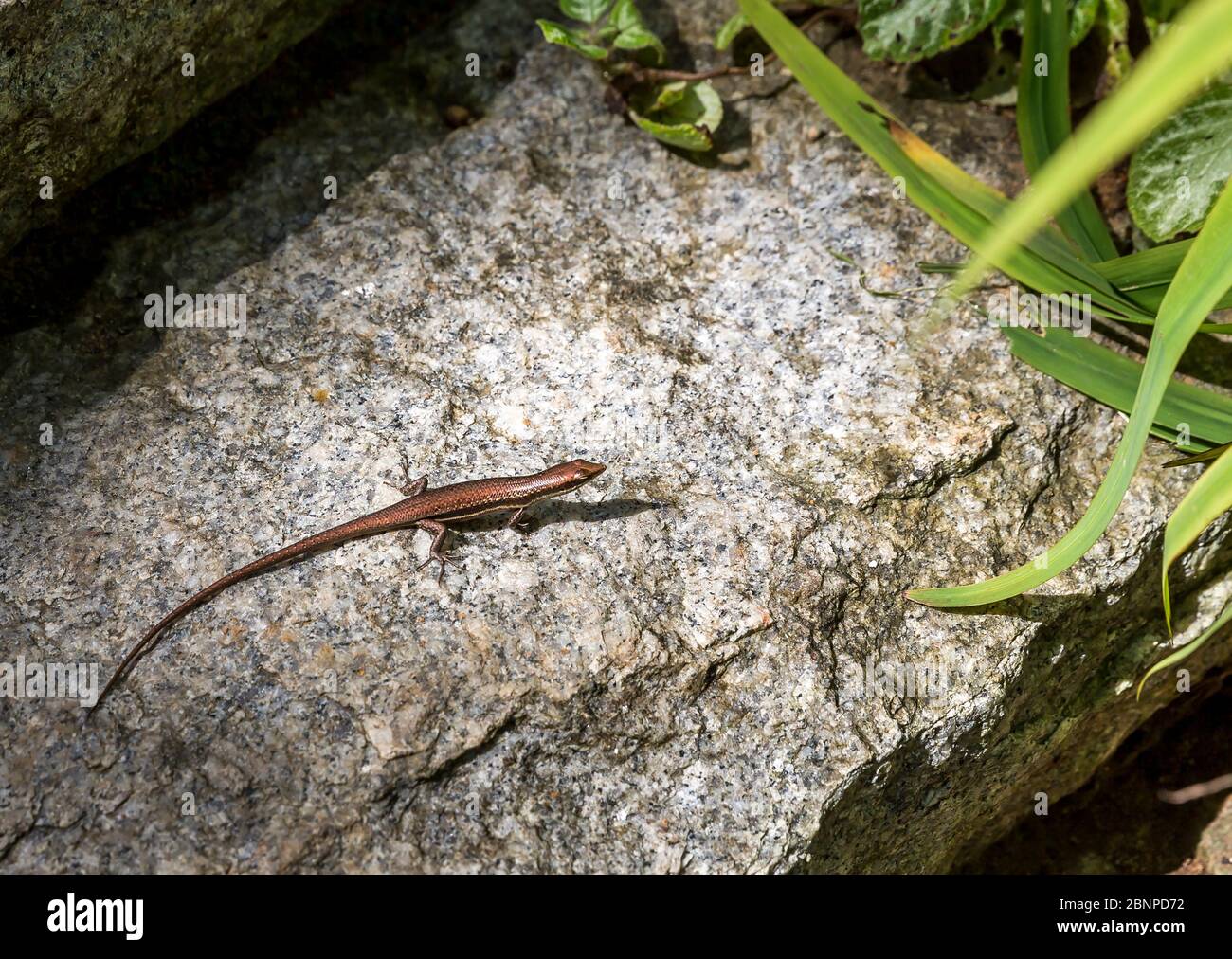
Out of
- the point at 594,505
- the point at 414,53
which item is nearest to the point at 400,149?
the point at 414,53

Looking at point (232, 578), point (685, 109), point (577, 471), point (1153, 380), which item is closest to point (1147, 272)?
point (1153, 380)

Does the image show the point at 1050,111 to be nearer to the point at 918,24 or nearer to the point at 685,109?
the point at 918,24

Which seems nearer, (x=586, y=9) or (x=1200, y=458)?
(x=1200, y=458)

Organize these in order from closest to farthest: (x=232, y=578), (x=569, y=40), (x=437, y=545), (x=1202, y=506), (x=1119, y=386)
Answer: (x=1202, y=506) → (x=232, y=578) → (x=437, y=545) → (x=1119, y=386) → (x=569, y=40)

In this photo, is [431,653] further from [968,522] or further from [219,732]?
[968,522]

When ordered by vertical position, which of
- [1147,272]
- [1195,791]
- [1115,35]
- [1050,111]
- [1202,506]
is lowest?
[1195,791]
